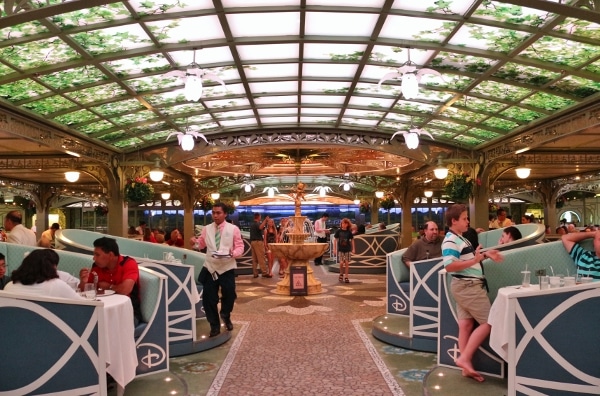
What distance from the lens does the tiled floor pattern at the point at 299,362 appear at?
14.4ft

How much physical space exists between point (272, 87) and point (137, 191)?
15.0 feet

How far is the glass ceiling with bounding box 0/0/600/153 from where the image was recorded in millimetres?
6516

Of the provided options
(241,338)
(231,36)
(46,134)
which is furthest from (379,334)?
(46,134)

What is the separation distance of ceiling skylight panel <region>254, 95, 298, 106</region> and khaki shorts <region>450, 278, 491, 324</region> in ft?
24.0

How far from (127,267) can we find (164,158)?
10499mm

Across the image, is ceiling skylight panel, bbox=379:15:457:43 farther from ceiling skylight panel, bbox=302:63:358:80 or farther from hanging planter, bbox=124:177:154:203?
hanging planter, bbox=124:177:154:203

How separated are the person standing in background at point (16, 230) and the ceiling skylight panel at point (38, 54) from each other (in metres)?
1.93

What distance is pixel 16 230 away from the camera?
7.17 meters

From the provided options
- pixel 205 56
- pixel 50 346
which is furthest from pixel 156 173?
pixel 50 346

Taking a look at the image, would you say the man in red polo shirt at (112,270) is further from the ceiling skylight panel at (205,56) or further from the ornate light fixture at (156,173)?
the ornate light fixture at (156,173)

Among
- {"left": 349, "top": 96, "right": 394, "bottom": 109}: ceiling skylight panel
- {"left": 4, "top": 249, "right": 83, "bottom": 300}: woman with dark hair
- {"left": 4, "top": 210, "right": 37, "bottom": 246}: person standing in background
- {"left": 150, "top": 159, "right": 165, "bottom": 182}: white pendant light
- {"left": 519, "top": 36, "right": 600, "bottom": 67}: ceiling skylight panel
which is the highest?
{"left": 349, "top": 96, "right": 394, "bottom": 109}: ceiling skylight panel

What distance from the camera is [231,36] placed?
24.9 feet

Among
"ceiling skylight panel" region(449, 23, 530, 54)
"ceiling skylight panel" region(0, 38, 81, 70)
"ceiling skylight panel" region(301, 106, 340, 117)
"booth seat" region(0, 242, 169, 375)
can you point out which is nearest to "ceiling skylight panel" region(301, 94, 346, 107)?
"ceiling skylight panel" region(301, 106, 340, 117)

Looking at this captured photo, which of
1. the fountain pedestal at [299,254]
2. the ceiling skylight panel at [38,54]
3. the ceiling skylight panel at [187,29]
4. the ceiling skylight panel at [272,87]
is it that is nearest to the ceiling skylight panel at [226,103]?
the ceiling skylight panel at [272,87]
